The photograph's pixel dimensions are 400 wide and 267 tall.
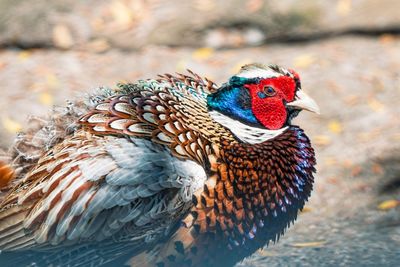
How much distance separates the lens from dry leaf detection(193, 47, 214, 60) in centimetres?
810

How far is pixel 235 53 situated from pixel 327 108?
1.27m

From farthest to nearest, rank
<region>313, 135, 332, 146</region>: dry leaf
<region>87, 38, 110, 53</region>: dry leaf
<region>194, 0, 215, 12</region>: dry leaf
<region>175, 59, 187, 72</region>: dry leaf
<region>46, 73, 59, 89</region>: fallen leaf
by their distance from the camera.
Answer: <region>194, 0, 215, 12</region>: dry leaf < <region>87, 38, 110, 53</region>: dry leaf < <region>175, 59, 187, 72</region>: dry leaf < <region>46, 73, 59, 89</region>: fallen leaf < <region>313, 135, 332, 146</region>: dry leaf

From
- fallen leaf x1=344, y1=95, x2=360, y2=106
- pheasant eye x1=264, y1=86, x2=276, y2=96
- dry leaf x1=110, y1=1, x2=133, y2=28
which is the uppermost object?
pheasant eye x1=264, y1=86, x2=276, y2=96

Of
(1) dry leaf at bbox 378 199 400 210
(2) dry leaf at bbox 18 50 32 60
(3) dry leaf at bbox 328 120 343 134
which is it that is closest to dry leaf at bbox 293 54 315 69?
(3) dry leaf at bbox 328 120 343 134

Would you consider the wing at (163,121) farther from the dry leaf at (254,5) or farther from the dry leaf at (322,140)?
the dry leaf at (254,5)

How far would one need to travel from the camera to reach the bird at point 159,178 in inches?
159

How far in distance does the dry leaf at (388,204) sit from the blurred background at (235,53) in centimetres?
26

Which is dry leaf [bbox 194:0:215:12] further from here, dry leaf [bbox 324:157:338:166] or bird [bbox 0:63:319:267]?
bird [bbox 0:63:319:267]

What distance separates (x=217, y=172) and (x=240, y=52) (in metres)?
4.11

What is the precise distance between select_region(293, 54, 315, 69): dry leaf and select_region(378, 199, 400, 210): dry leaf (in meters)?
2.10

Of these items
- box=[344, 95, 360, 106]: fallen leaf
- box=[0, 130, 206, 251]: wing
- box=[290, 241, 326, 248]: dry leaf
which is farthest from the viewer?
box=[344, 95, 360, 106]: fallen leaf

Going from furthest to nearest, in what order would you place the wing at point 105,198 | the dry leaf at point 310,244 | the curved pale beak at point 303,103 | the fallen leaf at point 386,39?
1. the fallen leaf at point 386,39
2. the dry leaf at point 310,244
3. the curved pale beak at point 303,103
4. the wing at point 105,198

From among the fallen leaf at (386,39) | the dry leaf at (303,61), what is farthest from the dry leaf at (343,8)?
the dry leaf at (303,61)

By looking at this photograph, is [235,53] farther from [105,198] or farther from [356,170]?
[105,198]
